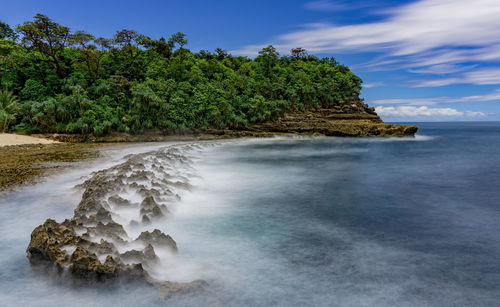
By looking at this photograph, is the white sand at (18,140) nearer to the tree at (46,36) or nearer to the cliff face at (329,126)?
the tree at (46,36)

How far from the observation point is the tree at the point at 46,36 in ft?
84.4

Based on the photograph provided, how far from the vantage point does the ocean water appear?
3.36 m

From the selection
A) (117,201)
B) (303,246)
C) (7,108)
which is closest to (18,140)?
(7,108)

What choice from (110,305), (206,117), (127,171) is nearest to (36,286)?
(110,305)

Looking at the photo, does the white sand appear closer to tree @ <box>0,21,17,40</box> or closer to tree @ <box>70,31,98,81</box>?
tree @ <box>70,31,98,81</box>

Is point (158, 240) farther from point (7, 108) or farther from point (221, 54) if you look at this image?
point (221, 54)

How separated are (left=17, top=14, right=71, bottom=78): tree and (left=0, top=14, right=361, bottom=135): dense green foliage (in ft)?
0.26

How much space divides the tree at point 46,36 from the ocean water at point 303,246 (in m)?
23.7

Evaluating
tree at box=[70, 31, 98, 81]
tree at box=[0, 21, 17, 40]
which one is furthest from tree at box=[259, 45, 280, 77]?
tree at box=[0, 21, 17, 40]

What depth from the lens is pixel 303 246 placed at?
4.86m

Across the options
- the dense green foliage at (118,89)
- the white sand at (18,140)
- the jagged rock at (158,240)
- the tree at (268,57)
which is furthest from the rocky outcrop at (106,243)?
the tree at (268,57)

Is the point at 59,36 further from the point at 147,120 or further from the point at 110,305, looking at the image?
the point at 110,305

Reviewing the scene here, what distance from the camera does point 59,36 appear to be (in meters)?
27.4

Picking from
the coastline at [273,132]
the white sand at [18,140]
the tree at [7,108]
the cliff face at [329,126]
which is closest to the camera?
the white sand at [18,140]
